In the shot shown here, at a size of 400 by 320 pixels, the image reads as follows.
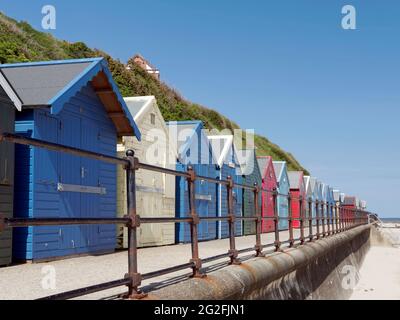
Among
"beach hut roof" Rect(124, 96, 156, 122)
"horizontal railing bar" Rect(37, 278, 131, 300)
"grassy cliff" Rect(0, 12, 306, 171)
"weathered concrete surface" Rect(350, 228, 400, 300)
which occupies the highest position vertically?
"grassy cliff" Rect(0, 12, 306, 171)

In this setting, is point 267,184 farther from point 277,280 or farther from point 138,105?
point 277,280

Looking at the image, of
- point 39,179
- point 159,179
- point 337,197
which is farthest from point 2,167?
point 337,197

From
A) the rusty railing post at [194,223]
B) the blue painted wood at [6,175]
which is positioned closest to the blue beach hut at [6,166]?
the blue painted wood at [6,175]

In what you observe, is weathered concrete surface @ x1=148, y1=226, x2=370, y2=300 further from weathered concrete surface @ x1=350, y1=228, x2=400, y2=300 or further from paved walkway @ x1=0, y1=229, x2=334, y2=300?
weathered concrete surface @ x1=350, y1=228, x2=400, y2=300

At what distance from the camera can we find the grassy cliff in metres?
30.2

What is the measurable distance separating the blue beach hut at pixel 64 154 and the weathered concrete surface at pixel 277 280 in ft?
13.5

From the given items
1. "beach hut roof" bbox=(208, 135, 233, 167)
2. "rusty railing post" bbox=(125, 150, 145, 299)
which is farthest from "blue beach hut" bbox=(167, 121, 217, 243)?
"rusty railing post" bbox=(125, 150, 145, 299)

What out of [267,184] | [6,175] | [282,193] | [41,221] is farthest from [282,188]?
[41,221]

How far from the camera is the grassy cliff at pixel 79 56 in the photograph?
99.1 feet

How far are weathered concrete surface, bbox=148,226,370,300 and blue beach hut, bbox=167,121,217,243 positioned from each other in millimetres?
4562

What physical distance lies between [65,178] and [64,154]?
46 cm

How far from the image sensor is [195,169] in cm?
1925
